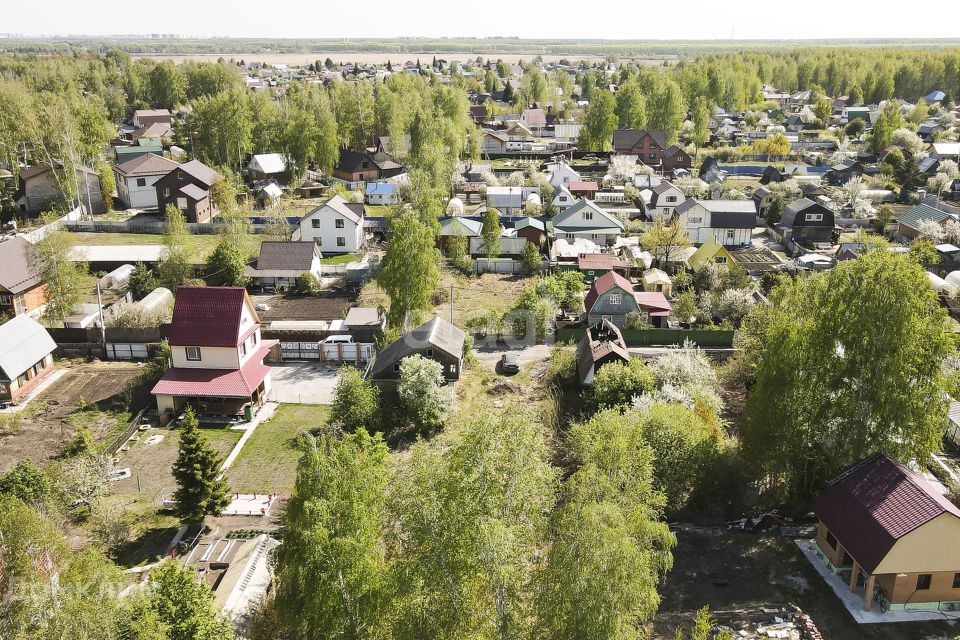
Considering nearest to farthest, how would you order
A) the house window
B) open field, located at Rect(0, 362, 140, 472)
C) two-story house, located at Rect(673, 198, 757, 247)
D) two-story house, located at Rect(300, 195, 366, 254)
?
the house window → open field, located at Rect(0, 362, 140, 472) → two-story house, located at Rect(300, 195, 366, 254) → two-story house, located at Rect(673, 198, 757, 247)

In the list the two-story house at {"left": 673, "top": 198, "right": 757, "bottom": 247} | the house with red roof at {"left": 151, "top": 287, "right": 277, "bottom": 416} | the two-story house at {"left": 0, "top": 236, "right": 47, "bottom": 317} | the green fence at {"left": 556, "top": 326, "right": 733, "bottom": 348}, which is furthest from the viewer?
the two-story house at {"left": 673, "top": 198, "right": 757, "bottom": 247}

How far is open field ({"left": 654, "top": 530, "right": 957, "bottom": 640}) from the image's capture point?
17719 millimetres

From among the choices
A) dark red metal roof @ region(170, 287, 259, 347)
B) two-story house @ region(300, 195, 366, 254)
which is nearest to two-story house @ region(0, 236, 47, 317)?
dark red metal roof @ region(170, 287, 259, 347)

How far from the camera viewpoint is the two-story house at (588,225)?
5022 cm

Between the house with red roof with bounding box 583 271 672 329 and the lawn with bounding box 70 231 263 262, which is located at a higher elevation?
the house with red roof with bounding box 583 271 672 329

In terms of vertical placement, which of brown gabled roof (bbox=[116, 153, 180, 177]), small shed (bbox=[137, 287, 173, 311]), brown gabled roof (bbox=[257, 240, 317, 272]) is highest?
brown gabled roof (bbox=[116, 153, 180, 177])

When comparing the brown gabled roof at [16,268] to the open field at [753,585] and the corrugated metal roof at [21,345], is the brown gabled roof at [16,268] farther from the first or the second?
the open field at [753,585]

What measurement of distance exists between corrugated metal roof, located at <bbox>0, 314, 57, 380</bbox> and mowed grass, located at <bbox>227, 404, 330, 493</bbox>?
426 inches

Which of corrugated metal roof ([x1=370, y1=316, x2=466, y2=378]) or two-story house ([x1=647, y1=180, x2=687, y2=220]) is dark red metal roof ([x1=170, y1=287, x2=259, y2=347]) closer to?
corrugated metal roof ([x1=370, y1=316, x2=466, y2=378])

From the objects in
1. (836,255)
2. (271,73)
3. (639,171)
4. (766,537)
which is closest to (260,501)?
(766,537)

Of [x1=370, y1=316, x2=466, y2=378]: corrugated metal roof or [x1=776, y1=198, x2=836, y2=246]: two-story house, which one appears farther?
[x1=776, y1=198, x2=836, y2=246]: two-story house

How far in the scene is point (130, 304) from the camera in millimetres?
36062

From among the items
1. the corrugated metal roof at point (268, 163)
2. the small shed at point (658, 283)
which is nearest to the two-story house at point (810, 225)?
the small shed at point (658, 283)

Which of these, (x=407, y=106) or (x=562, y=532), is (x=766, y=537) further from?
(x=407, y=106)
